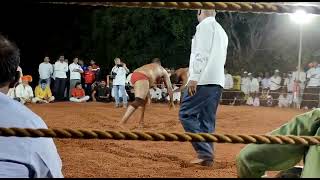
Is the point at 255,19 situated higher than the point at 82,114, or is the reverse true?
the point at 255,19

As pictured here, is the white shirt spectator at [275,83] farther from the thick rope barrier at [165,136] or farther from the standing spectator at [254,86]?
the thick rope barrier at [165,136]

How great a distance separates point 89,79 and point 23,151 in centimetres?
1348

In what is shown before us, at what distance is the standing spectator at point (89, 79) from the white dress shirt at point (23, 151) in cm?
1333

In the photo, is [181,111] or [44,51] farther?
[44,51]

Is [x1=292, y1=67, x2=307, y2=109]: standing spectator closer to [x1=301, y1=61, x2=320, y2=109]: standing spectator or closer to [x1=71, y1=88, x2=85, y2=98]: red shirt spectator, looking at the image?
[x1=301, y1=61, x2=320, y2=109]: standing spectator

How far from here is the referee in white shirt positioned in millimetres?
4359

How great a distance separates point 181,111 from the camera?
14.6 feet

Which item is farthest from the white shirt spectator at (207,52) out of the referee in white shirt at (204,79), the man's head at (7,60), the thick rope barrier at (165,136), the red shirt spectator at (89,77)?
the red shirt spectator at (89,77)

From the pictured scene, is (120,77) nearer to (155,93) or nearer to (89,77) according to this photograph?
(89,77)

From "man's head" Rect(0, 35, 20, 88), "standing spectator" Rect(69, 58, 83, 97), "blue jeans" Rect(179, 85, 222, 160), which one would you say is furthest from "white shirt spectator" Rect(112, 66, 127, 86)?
"man's head" Rect(0, 35, 20, 88)

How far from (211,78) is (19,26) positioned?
48.4ft

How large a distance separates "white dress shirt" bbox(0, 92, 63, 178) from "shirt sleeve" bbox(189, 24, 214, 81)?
2.76 metres

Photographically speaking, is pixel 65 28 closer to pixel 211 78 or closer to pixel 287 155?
pixel 211 78

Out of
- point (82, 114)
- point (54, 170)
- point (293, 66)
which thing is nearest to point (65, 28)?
point (293, 66)
